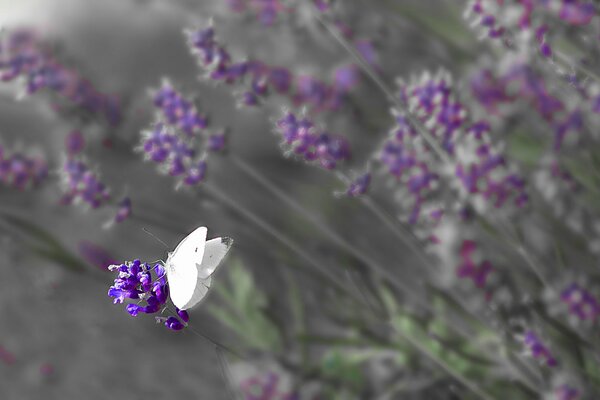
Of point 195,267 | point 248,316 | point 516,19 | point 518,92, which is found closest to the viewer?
point 195,267

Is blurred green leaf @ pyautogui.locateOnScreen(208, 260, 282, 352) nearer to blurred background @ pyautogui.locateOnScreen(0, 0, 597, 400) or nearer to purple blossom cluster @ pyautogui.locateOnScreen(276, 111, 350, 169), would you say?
blurred background @ pyautogui.locateOnScreen(0, 0, 597, 400)

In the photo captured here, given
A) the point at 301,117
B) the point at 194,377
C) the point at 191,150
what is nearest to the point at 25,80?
the point at 191,150

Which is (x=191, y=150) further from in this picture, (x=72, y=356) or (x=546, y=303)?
(x=72, y=356)

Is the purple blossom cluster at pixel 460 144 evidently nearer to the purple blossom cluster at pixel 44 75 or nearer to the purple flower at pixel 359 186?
the purple flower at pixel 359 186

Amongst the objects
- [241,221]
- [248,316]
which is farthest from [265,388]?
[241,221]

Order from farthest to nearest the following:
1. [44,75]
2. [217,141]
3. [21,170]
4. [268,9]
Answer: [268,9], [21,170], [44,75], [217,141]

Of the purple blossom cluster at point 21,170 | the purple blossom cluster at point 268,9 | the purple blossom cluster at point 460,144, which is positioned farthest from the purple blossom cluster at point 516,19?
the purple blossom cluster at point 21,170

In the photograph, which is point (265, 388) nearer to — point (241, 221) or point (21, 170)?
point (241, 221)
